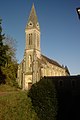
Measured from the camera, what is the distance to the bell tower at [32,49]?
72.7 metres

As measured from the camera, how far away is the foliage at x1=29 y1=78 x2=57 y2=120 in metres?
24.0

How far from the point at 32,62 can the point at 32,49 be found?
4442mm

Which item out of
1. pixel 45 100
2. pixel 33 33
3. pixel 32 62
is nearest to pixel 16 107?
pixel 45 100

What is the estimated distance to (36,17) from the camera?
8081 cm

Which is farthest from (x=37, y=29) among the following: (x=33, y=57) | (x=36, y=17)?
(x=33, y=57)

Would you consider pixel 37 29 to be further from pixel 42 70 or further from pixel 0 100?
pixel 0 100

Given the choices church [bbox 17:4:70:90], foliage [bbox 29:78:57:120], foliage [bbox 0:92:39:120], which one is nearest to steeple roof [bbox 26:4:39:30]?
church [bbox 17:4:70:90]

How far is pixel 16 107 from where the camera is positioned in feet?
78.0

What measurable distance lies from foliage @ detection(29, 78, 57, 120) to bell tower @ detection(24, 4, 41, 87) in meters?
46.6

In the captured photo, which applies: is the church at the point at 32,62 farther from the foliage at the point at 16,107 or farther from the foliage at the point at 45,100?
the foliage at the point at 45,100

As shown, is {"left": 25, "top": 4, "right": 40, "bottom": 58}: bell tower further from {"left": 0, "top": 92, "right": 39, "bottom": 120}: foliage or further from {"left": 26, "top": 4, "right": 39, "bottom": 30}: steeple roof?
{"left": 0, "top": 92, "right": 39, "bottom": 120}: foliage

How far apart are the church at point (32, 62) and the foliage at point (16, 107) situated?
45232mm

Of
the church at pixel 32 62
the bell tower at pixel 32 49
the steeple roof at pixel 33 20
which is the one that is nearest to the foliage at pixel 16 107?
the church at pixel 32 62

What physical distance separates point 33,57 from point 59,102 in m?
48.2
